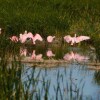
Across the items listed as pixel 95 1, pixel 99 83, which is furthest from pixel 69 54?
pixel 95 1

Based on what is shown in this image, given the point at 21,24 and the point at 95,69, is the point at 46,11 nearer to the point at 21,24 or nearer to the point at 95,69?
the point at 21,24

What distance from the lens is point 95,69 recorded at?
24.3 feet

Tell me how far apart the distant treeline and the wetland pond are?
1.13 m

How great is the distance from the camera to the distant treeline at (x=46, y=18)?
34.6 feet

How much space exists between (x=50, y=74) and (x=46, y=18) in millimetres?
4318

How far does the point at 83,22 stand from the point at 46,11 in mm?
878

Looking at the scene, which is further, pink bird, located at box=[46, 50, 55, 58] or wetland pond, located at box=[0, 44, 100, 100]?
pink bird, located at box=[46, 50, 55, 58]

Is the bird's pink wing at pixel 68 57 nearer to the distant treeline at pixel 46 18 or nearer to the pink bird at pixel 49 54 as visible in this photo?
the pink bird at pixel 49 54

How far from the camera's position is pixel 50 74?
22.7ft

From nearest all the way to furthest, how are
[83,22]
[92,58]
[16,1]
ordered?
[92,58] → [83,22] → [16,1]

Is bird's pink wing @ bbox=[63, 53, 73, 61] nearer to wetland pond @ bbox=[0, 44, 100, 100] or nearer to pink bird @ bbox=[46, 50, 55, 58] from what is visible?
wetland pond @ bbox=[0, 44, 100, 100]

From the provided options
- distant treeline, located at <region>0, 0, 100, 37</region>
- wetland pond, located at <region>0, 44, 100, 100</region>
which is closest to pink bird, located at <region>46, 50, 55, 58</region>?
wetland pond, located at <region>0, 44, 100, 100</region>

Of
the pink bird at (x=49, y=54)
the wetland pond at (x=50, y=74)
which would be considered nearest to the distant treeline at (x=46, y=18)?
the wetland pond at (x=50, y=74)

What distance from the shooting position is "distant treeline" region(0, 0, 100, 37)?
10.5m
